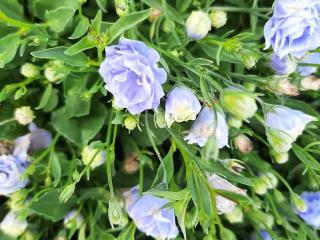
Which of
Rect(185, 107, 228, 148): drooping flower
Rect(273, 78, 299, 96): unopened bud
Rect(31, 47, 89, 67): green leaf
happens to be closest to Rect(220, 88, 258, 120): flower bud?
Rect(185, 107, 228, 148): drooping flower

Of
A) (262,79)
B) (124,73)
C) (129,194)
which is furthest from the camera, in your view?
(129,194)

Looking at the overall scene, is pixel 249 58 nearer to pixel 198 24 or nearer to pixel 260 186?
pixel 198 24

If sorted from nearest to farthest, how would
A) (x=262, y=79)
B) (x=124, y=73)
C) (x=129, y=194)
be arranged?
(x=124, y=73), (x=262, y=79), (x=129, y=194)

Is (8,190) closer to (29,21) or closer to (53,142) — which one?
(53,142)

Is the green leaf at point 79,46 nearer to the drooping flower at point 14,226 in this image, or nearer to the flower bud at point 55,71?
the flower bud at point 55,71

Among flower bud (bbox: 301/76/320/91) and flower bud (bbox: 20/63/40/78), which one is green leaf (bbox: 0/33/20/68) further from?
flower bud (bbox: 301/76/320/91)

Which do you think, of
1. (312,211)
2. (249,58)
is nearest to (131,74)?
(249,58)

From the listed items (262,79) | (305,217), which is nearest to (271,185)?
(305,217)
